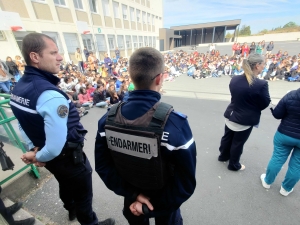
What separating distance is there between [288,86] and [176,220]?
9.93 m

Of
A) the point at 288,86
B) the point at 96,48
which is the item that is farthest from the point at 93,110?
the point at 96,48

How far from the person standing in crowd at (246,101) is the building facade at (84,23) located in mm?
12422

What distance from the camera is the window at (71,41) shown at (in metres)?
13.3

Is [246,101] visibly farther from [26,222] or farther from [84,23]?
[84,23]

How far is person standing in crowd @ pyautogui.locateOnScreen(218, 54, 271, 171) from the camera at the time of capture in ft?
6.51

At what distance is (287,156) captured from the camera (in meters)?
2.04

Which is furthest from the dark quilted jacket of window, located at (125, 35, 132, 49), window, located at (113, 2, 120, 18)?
window, located at (125, 35, 132, 49)

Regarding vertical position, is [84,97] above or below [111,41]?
below

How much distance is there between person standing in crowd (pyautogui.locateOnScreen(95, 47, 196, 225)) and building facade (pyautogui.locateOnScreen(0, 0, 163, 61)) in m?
12.1

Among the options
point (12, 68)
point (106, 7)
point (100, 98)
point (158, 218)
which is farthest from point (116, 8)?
point (158, 218)

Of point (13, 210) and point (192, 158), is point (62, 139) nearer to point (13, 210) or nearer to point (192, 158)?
point (192, 158)

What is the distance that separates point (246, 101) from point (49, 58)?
7.77 ft

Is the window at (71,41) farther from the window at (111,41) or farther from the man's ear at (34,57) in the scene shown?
the man's ear at (34,57)

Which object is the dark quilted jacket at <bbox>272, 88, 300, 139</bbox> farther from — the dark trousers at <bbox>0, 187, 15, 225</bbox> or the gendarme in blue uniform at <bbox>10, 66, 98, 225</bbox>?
the dark trousers at <bbox>0, 187, 15, 225</bbox>
